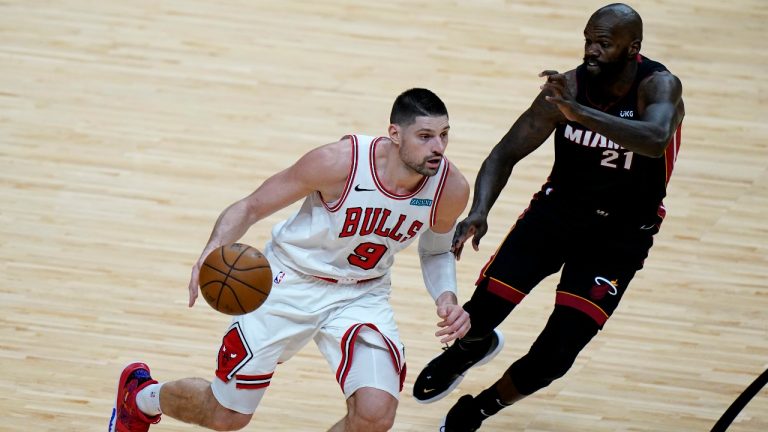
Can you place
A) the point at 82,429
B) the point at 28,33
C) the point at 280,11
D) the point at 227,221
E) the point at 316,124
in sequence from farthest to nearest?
the point at 280,11
the point at 28,33
the point at 316,124
the point at 82,429
the point at 227,221

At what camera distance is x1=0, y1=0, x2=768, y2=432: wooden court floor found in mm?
6312

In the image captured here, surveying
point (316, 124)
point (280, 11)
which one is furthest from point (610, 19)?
point (280, 11)

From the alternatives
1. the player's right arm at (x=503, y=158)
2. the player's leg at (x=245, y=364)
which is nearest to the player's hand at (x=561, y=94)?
the player's right arm at (x=503, y=158)

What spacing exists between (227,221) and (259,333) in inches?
19.2

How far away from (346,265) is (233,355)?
1.97ft

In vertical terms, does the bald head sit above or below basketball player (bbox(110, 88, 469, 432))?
above

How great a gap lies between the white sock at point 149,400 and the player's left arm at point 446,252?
1.25m

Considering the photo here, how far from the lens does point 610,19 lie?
5.00 meters

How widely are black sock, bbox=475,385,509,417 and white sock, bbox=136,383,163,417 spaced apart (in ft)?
4.90

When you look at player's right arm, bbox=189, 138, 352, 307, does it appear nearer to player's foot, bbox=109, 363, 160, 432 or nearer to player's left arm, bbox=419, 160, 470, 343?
player's left arm, bbox=419, 160, 470, 343

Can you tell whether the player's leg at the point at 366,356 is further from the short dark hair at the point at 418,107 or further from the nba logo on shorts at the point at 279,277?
the short dark hair at the point at 418,107

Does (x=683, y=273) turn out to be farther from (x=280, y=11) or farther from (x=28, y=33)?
(x=28, y=33)

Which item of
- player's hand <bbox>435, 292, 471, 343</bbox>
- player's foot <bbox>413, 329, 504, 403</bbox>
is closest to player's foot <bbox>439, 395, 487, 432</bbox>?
player's foot <bbox>413, 329, 504, 403</bbox>

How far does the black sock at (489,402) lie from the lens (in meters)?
5.63
